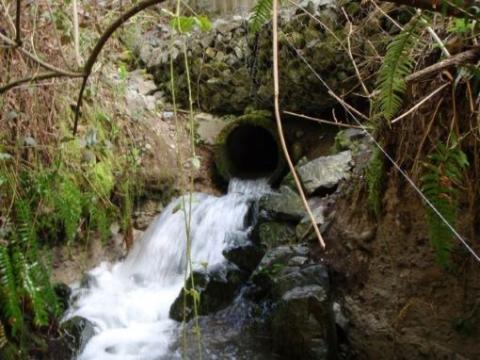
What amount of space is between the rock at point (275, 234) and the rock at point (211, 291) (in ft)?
1.22

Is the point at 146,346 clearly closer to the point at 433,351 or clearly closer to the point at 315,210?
the point at 315,210

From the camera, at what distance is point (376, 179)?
8.11ft

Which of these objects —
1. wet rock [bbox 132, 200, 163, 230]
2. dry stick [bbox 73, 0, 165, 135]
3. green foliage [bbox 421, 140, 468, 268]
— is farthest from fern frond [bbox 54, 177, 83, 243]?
wet rock [bbox 132, 200, 163, 230]

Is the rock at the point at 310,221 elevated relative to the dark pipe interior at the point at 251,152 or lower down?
lower down

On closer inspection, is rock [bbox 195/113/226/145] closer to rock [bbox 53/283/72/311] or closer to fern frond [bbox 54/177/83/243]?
rock [bbox 53/283/72/311]

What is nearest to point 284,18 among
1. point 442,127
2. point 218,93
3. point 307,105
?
point 307,105

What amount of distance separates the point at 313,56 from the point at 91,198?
2.98 m

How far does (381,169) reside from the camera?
8.04ft

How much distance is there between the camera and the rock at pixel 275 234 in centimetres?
388

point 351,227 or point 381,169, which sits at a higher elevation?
point 381,169

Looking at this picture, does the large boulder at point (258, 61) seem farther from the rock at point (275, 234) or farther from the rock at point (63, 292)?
the rock at point (63, 292)

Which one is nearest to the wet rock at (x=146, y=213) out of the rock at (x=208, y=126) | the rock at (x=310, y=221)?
the rock at (x=208, y=126)

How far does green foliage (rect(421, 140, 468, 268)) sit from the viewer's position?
1.80 meters

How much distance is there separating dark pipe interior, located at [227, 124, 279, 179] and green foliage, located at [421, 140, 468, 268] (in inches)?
172
